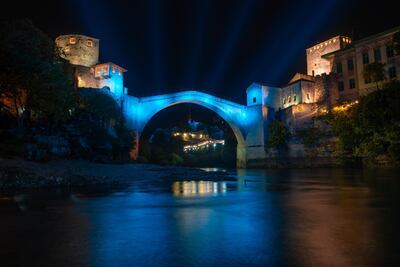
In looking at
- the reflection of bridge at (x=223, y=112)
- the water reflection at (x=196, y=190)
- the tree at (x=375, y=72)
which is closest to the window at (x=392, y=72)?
the tree at (x=375, y=72)

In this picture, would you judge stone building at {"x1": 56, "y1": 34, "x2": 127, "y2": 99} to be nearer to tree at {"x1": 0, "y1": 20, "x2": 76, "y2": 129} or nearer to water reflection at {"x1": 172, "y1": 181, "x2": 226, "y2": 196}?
tree at {"x1": 0, "y1": 20, "x2": 76, "y2": 129}

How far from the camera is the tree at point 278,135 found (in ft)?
185

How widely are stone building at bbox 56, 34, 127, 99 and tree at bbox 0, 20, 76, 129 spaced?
2568 centimetres

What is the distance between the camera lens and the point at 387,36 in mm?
44969

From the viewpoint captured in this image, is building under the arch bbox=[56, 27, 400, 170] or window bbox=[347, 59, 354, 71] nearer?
building under the arch bbox=[56, 27, 400, 170]

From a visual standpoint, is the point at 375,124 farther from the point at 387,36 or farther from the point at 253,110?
the point at 253,110

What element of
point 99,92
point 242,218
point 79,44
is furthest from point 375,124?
point 79,44

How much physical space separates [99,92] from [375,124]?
Result: 35.6m

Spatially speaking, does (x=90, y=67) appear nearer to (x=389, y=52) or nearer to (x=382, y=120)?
(x=382, y=120)

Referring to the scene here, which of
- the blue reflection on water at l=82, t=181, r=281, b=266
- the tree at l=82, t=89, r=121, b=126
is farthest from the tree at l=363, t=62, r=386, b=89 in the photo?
the blue reflection on water at l=82, t=181, r=281, b=266

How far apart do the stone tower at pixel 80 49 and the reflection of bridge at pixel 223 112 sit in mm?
13073

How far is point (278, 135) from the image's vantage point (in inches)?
2239

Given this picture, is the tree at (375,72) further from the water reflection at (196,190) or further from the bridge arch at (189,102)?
the water reflection at (196,190)

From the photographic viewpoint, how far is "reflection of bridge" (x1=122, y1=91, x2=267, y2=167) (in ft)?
178
